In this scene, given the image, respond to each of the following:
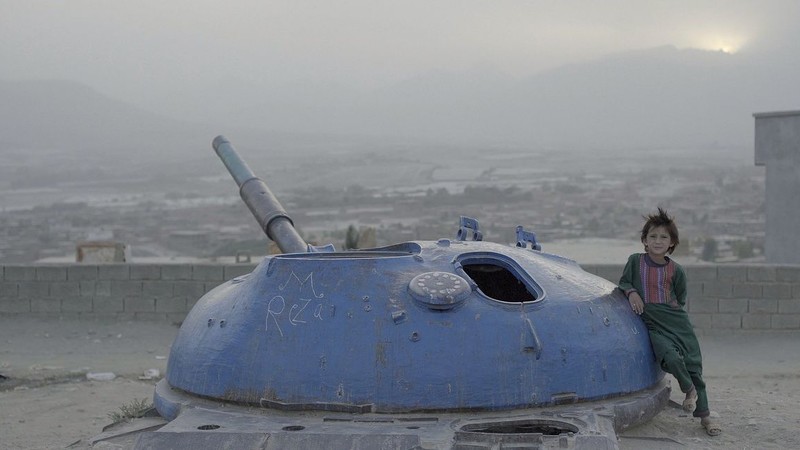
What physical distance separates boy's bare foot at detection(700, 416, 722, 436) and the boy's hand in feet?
2.26

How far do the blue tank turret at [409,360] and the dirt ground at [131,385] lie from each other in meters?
0.51

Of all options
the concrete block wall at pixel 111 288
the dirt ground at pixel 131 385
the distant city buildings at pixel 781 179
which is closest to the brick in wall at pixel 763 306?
the dirt ground at pixel 131 385

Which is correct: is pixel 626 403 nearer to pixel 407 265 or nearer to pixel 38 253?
pixel 407 265

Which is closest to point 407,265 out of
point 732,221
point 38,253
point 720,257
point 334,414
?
point 334,414

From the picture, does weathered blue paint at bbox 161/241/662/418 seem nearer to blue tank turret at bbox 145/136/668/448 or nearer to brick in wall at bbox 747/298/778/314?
blue tank turret at bbox 145/136/668/448

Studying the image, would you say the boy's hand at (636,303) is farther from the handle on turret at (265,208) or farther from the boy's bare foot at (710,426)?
the handle on turret at (265,208)

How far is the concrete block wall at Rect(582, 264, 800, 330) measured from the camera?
11.9 m

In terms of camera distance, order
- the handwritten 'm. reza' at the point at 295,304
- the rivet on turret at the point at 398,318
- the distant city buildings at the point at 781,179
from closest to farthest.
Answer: the rivet on turret at the point at 398,318
the handwritten 'm. reza' at the point at 295,304
the distant city buildings at the point at 781,179

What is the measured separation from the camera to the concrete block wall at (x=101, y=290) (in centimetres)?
1253

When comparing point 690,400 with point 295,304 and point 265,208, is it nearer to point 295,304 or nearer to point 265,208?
point 295,304

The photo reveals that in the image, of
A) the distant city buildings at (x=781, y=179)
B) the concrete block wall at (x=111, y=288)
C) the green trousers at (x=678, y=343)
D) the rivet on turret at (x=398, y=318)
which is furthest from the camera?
the distant city buildings at (x=781, y=179)

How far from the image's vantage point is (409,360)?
16.5 feet

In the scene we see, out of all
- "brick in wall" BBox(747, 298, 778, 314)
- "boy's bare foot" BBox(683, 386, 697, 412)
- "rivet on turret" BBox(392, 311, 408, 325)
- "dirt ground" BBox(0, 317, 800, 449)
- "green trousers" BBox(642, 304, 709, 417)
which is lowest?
"dirt ground" BBox(0, 317, 800, 449)

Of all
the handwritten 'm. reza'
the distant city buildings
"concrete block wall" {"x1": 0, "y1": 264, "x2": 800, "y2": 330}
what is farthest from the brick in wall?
the handwritten 'm. reza'
